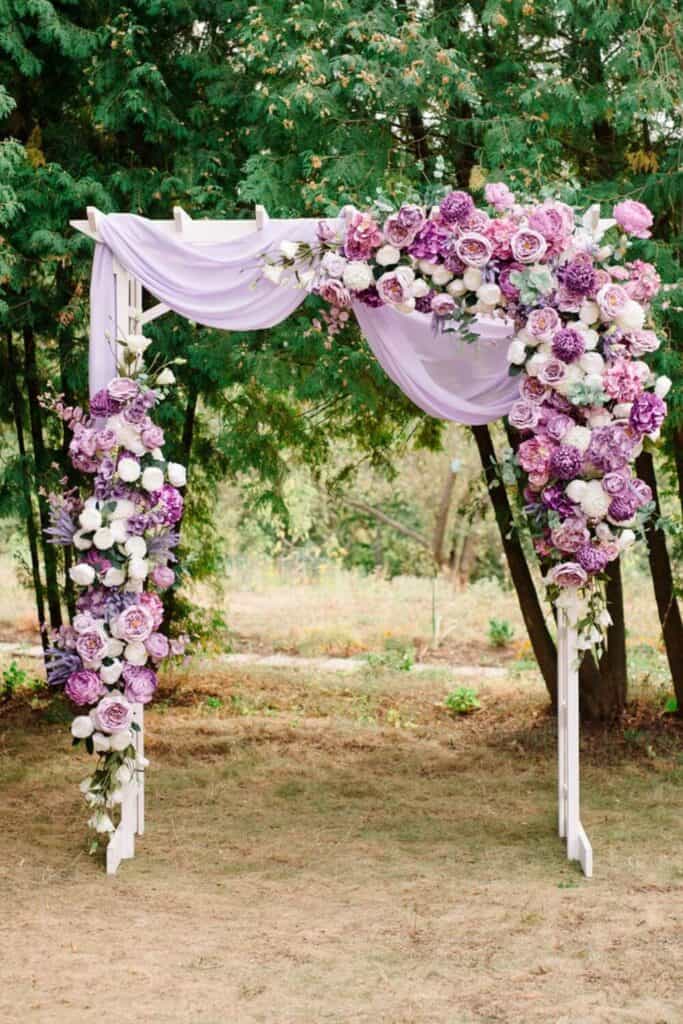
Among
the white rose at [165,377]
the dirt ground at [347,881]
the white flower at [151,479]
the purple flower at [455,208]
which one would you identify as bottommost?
the dirt ground at [347,881]

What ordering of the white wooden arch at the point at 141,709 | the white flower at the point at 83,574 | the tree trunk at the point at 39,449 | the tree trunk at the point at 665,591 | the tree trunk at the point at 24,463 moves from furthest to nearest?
the tree trunk at the point at 39,449 < the tree trunk at the point at 24,463 < the tree trunk at the point at 665,591 < the white wooden arch at the point at 141,709 < the white flower at the point at 83,574

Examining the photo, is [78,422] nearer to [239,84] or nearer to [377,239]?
[377,239]

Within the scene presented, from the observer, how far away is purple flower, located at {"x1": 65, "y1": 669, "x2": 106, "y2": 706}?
4.67 metres

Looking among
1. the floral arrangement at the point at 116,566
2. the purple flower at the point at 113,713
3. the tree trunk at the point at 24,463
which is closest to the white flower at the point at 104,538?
the floral arrangement at the point at 116,566

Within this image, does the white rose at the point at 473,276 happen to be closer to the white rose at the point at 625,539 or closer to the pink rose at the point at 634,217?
the pink rose at the point at 634,217

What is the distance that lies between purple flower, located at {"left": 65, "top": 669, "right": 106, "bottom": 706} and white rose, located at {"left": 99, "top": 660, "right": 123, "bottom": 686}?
0.03 metres

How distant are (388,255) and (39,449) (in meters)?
3.32

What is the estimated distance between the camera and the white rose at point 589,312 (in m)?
4.62

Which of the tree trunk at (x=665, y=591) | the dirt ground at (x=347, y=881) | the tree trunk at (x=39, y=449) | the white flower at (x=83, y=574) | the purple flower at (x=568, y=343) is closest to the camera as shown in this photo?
the dirt ground at (x=347, y=881)

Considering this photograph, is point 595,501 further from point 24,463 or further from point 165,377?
point 24,463

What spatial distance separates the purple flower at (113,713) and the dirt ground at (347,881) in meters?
0.64

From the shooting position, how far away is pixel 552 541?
4746 millimetres

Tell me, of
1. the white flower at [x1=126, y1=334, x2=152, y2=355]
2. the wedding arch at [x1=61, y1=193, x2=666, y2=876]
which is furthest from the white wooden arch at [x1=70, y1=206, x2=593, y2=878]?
the white flower at [x1=126, y1=334, x2=152, y2=355]

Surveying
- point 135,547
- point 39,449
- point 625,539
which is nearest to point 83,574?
point 135,547
